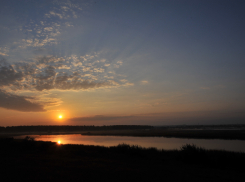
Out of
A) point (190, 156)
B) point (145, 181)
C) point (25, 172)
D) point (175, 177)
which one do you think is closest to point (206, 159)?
point (190, 156)

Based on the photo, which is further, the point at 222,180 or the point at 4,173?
the point at 4,173

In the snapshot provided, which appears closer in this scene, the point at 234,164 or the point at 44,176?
the point at 44,176

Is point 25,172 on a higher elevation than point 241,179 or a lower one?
higher

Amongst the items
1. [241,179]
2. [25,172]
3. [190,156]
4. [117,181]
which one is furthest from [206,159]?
[25,172]

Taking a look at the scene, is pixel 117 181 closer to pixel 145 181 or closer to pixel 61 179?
pixel 145 181

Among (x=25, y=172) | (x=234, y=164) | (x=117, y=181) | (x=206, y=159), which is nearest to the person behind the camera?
(x=117, y=181)

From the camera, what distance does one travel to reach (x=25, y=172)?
10445 millimetres

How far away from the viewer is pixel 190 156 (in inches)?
602

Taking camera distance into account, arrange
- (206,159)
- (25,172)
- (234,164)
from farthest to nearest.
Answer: (206,159)
(234,164)
(25,172)

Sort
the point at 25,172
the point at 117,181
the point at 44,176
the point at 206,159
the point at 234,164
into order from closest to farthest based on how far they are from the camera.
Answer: the point at 117,181 → the point at 44,176 → the point at 25,172 → the point at 234,164 → the point at 206,159

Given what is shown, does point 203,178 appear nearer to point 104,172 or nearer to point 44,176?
point 104,172

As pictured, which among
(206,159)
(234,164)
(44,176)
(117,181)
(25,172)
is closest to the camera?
(117,181)

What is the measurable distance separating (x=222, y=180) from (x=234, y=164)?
5.07 meters

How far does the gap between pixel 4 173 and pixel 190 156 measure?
535 inches
